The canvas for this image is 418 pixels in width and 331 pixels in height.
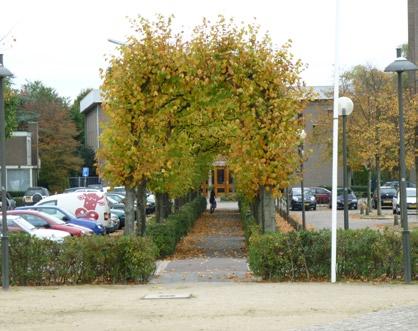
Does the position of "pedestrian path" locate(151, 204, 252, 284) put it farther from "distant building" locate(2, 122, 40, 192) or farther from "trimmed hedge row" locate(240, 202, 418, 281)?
"distant building" locate(2, 122, 40, 192)

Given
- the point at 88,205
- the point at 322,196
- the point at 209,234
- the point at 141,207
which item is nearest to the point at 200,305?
the point at 141,207

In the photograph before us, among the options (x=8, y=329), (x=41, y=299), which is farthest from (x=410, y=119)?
(x=8, y=329)

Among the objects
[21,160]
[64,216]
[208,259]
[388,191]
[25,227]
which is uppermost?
[21,160]

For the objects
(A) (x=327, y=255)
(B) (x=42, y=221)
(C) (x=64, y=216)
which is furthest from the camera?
(C) (x=64, y=216)

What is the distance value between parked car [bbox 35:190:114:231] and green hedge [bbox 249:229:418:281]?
1892 cm

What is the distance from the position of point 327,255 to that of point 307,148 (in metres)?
35.5

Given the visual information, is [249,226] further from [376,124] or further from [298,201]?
[298,201]

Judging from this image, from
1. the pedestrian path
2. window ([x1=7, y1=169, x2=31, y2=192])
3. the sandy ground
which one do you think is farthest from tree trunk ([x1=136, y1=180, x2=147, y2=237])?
window ([x1=7, y1=169, x2=31, y2=192])

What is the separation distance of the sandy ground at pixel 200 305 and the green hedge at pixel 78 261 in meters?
0.70

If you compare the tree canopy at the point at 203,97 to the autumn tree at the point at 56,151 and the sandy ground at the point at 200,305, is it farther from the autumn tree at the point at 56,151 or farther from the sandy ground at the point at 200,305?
the autumn tree at the point at 56,151

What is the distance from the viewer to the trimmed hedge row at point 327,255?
1767 centimetres

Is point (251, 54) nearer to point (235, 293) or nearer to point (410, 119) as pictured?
point (235, 293)

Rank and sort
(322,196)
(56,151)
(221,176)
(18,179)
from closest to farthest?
(322,196) → (18,179) → (56,151) → (221,176)

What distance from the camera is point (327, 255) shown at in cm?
1792
